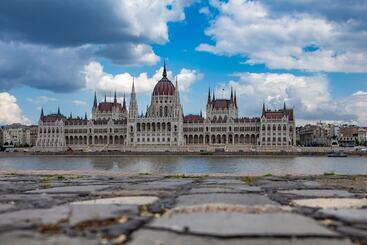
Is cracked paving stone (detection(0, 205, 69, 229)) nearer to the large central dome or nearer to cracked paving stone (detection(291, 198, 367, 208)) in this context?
cracked paving stone (detection(291, 198, 367, 208))

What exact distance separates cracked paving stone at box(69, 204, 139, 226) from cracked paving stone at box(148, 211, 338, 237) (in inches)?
30.8

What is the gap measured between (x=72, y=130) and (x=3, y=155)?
→ 129 ft

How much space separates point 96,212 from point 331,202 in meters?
4.02

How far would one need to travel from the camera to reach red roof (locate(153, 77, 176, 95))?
516ft

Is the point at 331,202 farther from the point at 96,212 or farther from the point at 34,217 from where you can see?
the point at 34,217

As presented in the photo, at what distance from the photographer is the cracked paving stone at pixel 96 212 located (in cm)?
638

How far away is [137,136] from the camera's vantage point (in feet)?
485

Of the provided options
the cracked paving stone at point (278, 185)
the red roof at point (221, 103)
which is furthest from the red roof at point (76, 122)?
the cracked paving stone at point (278, 185)

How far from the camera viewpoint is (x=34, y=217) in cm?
652

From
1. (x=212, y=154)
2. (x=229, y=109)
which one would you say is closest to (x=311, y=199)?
(x=212, y=154)

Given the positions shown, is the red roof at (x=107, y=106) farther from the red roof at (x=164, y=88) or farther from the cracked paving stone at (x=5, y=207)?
the cracked paving stone at (x=5, y=207)

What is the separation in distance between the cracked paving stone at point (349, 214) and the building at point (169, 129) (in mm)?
124760

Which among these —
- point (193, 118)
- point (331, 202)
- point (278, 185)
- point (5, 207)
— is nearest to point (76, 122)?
point (193, 118)

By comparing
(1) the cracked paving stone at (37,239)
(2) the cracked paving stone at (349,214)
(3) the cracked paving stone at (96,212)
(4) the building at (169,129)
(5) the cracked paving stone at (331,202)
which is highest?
(4) the building at (169,129)
